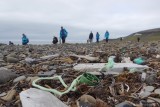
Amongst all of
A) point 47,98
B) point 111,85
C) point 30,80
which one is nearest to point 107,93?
point 111,85

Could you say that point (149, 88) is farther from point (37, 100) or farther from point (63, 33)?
point (63, 33)

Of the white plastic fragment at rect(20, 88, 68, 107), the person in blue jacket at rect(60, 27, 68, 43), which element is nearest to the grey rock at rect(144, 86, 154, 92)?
the white plastic fragment at rect(20, 88, 68, 107)

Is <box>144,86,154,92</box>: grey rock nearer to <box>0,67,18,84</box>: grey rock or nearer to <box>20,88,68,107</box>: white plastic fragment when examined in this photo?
<box>20,88,68,107</box>: white plastic fragment

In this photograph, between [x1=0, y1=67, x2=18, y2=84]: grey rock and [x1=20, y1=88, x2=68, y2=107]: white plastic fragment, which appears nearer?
[x1=20, y1=88, x2=68, y2=107]: white plastic fragment

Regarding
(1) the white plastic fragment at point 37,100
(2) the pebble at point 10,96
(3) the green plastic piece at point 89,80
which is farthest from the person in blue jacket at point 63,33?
(1) the white plastic fragment at point 37,100

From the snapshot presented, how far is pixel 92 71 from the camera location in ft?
22.3

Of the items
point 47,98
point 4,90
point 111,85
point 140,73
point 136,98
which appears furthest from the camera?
point 140,73

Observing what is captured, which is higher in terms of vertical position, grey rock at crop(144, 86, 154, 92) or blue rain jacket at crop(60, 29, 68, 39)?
blue rain jacket at crop(60, 29, 68, 39)

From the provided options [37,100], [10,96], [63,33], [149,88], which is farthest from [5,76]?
[63,33]

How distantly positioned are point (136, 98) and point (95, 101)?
2.05 ft

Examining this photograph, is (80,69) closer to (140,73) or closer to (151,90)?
(140,73)

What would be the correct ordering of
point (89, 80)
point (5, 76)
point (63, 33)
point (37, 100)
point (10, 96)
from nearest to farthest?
point (37, 100)
point (10, 96)
point (89, 80)
point (5, 76)
point (63, 33)

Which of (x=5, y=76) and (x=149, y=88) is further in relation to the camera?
(x=5, y=76)

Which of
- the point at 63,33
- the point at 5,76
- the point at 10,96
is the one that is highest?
the point at 63,33
